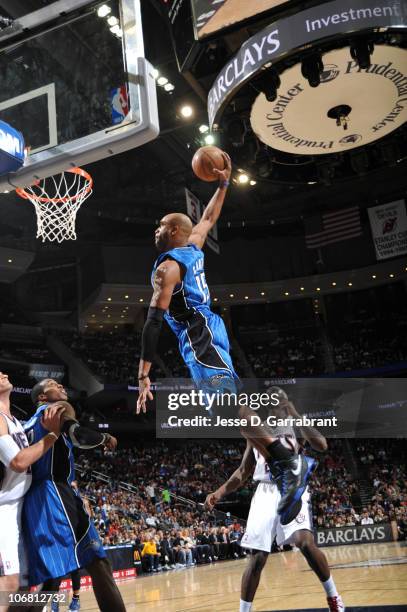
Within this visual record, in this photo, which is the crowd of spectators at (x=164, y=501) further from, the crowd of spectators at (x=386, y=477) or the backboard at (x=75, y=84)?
the backboard at (x=75, y=84)

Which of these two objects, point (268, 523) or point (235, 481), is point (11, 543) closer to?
point (235, 481)

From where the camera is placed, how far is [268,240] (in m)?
26.9

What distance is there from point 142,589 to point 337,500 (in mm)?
10014

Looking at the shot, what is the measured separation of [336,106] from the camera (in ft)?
21.2

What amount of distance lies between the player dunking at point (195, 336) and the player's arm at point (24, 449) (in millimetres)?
558

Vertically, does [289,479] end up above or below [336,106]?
below

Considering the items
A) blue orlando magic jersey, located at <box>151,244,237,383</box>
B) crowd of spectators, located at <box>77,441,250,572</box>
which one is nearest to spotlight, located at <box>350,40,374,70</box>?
blue orlando magic jersey, located at <box>151,244,237,383</box>

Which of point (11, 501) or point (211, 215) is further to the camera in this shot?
point (211, 215)

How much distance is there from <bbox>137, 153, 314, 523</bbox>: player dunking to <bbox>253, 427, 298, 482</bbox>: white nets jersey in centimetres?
31

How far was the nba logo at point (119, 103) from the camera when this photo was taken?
4.22m

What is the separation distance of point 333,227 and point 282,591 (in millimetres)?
14409

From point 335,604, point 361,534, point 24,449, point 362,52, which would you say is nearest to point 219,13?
point 362,52

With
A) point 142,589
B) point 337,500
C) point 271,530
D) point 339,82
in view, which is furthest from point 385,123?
point 337,500

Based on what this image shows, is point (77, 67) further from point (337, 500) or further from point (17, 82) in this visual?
point (337, 500)
